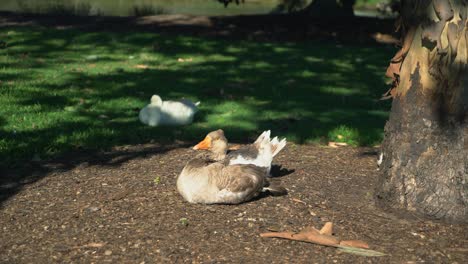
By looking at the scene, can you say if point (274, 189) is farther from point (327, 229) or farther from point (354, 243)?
point (354, 243)

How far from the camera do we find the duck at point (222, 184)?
212 inches

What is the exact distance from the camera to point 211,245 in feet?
15.5

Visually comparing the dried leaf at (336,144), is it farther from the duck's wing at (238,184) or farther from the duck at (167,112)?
the duck's wing at (238,184)

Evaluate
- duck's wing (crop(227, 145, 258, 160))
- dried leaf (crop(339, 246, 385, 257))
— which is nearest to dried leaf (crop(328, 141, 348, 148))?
duck's wing (crop(227, 145, 258, 160))

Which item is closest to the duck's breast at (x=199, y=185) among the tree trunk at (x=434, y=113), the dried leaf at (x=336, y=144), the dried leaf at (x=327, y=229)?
the dried leaf at (x=327, y=229)

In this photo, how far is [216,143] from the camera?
6.20 m

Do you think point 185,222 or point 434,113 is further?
point 434,113

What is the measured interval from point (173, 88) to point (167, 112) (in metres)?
2.27

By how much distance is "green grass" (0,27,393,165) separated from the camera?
8109 mm

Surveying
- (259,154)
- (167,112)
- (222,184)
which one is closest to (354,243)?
(222,184)

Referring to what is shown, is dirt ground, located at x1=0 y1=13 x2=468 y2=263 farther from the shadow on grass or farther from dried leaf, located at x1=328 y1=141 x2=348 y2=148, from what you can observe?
dried leaf, located at x1=328 y1=141 x2=348 y2=148

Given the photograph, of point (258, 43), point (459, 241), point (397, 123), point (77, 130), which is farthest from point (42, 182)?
point (258, 43)

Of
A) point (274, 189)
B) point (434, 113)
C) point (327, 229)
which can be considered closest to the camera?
point (327, 229)

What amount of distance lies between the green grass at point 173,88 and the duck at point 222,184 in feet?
7.45
